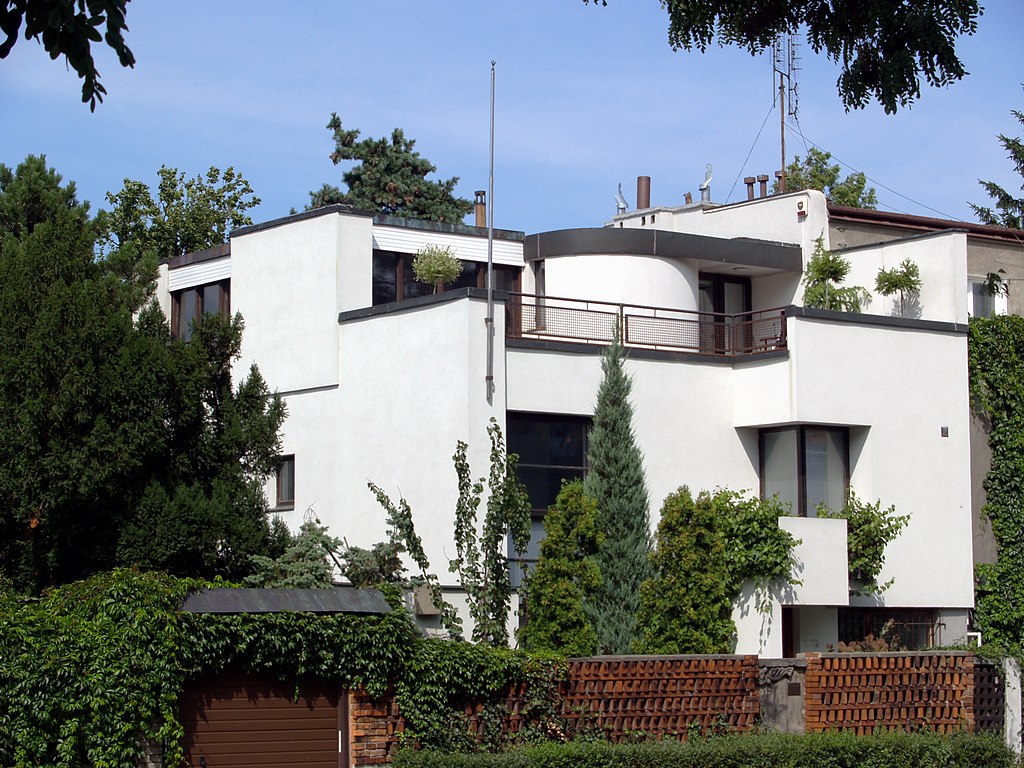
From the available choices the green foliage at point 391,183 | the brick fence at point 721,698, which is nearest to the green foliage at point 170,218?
the green foliage at point 391,183

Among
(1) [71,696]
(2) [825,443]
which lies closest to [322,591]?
(1) [71,696]

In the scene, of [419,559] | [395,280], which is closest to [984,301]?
[395,280]

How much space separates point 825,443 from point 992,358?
14.2ft

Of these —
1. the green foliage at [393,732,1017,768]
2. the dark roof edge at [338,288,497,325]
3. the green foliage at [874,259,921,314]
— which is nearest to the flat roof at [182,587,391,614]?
the green foliage at [393,732,1017,768]

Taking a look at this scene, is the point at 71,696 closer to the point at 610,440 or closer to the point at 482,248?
the point at 610,440

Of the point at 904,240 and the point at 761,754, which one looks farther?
the point at 904,240

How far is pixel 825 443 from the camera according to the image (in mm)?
27469

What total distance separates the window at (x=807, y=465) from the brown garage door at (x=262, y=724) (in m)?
12.0

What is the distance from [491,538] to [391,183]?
36.1 meters

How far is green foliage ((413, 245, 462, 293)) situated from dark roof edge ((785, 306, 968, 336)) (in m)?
6.03

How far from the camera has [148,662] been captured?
15.8m

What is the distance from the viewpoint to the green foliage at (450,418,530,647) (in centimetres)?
2219

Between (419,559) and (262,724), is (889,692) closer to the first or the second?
(419,559)

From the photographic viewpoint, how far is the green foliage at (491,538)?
22.2 m
